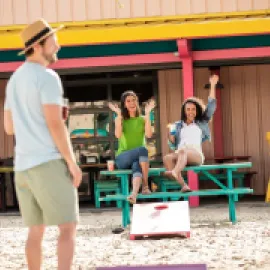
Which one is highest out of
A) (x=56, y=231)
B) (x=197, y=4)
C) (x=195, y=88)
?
(x=197, y=4)

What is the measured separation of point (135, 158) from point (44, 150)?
16.3 feet

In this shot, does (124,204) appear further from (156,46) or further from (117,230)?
(156,46)

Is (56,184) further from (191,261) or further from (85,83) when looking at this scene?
(85,83)

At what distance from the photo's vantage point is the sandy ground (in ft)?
21.4

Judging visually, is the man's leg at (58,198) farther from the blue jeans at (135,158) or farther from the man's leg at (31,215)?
the blue jeans at (135,158)

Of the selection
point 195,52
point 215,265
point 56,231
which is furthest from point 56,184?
point 195,52

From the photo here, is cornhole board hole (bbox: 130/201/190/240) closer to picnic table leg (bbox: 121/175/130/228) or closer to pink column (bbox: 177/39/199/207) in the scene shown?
picnic table leg (bbox: 121/175/130/228)

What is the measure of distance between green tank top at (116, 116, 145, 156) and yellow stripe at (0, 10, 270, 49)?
103 inches

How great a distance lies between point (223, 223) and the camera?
9.45 m

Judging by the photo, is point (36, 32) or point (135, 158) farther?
point (135, 158)

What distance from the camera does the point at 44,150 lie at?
4598 mm

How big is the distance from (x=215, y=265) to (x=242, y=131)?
8.10 m

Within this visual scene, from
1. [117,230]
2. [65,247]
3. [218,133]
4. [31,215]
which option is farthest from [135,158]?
[65,247]

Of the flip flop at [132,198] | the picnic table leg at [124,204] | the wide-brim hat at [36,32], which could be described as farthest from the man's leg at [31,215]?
the picnic table leg at [124,204]
